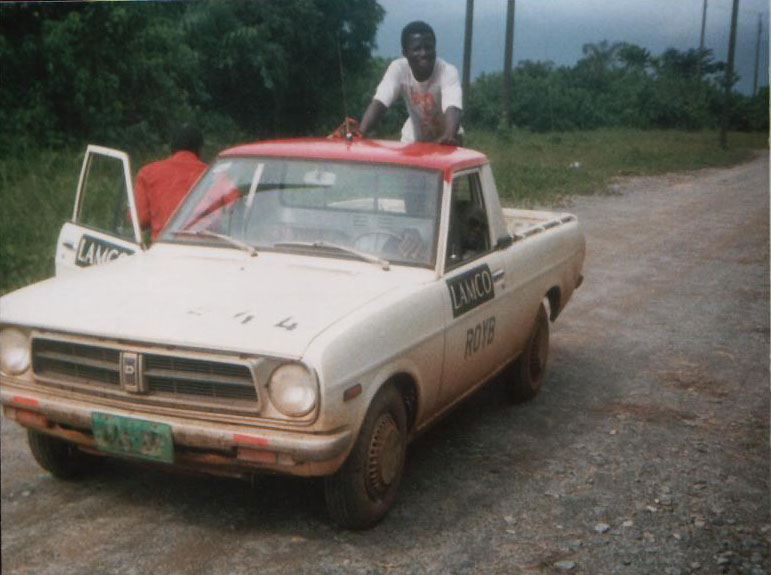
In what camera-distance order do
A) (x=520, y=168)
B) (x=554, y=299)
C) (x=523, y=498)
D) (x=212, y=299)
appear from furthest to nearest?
(x=520, y=168)
(x=554, y=299)
(x=523, y=498)
(x=212, y=299)

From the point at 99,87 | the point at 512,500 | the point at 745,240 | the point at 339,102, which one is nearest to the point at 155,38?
the point at 99,87

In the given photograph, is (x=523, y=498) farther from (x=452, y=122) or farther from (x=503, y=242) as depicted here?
(x=452, y=122)

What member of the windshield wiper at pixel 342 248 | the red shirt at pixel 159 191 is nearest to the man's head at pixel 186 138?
the red shirt at pixel 159 191

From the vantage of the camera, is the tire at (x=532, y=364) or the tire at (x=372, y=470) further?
the tire at (x=532, y=364)

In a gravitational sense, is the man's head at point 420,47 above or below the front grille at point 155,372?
above

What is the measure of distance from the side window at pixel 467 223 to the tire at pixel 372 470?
94 cm

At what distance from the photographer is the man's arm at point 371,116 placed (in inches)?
267

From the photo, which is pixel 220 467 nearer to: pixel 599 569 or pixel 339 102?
pixel 599 569

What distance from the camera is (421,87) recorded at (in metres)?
7.30

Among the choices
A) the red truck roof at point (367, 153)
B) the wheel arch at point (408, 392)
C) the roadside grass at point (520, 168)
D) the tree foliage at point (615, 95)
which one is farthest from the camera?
the tree foliage at point (615, 95)

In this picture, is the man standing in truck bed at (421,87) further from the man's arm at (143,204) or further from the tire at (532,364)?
the man's arm at (143,204)

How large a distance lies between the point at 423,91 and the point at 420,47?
324 millimetres

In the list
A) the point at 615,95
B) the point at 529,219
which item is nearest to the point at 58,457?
the point at 529,219

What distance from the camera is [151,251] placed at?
502 centimetres
